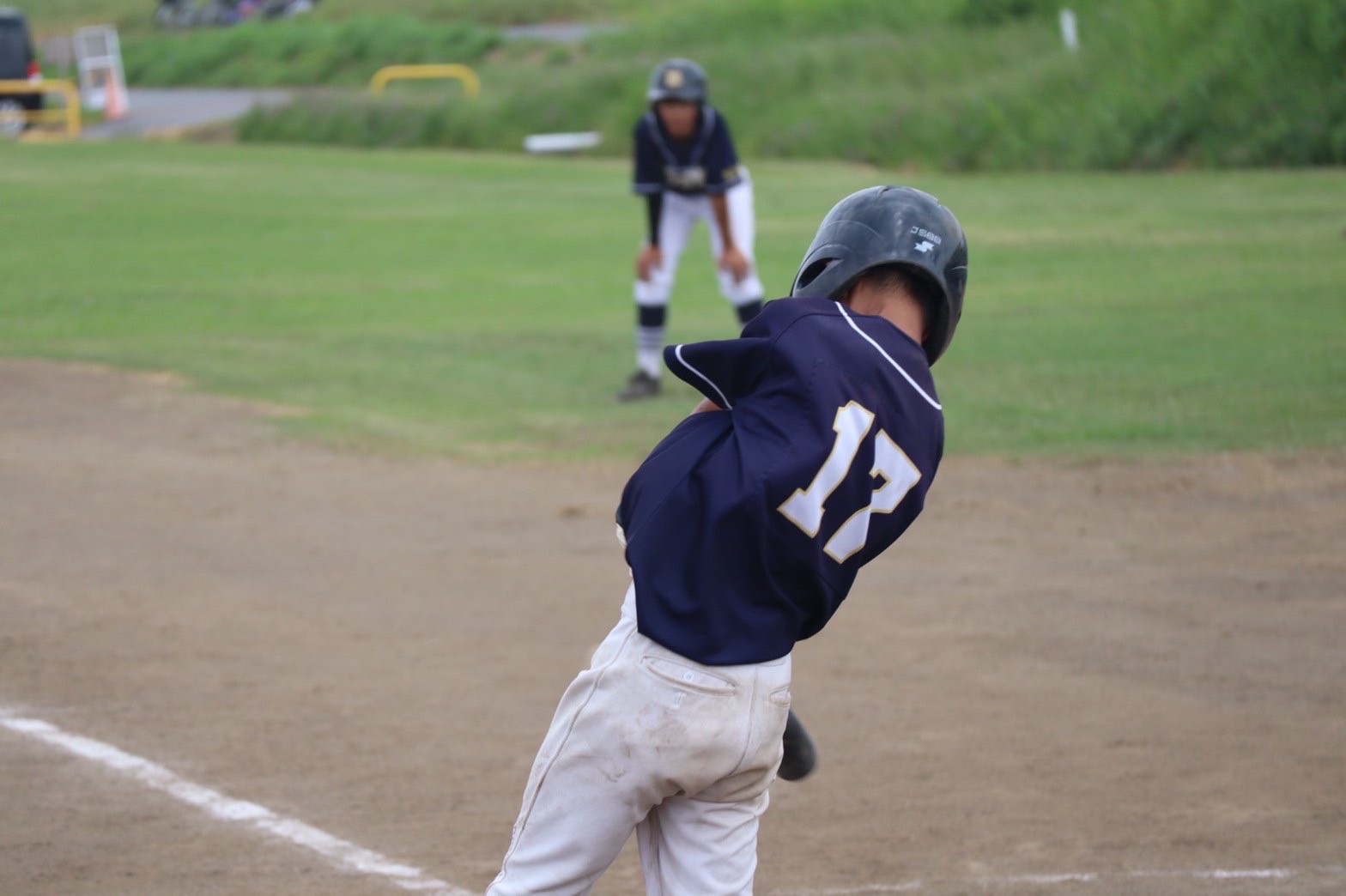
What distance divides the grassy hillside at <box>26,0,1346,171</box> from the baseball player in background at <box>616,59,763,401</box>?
14853mm

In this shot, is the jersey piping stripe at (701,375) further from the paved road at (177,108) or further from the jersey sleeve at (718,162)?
the paved road at (177,108)

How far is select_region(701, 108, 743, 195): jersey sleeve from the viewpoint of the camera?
10797mm

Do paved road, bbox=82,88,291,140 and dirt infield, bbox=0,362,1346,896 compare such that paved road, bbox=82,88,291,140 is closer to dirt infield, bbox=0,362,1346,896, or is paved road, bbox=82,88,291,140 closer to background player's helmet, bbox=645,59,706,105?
background player's helmet, bbox=645,59,706,105

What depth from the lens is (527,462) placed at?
9.23 m

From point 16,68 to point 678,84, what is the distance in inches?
1104

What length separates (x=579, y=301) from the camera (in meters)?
14.8

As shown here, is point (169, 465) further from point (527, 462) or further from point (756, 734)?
point (756, 734)

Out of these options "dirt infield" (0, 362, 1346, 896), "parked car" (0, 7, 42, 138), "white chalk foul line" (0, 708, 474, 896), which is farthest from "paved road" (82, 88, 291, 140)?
"white chalk foul line" (0, 708, 474, 896)

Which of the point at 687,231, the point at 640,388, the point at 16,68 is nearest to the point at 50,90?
the point at 16,68

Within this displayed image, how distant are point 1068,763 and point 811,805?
891 millimetres

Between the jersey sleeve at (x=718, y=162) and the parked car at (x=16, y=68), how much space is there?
2655 centimetres

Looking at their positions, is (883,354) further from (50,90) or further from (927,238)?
(50,90)

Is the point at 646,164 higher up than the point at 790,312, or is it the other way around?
the point at 790,312

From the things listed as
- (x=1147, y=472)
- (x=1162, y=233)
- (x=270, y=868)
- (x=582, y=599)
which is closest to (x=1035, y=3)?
(x=1162, y=233)
